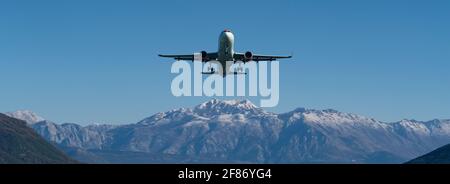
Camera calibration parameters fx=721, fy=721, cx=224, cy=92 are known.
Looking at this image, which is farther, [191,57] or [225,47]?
[191,57]

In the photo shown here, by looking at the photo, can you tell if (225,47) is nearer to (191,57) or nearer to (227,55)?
(227,55)

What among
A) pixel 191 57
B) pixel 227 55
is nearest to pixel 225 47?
pixel 227 55

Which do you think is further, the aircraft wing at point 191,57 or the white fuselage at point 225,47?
the aircraft wing at point 191,57

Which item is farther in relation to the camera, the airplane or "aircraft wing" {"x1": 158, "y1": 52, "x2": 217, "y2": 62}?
"aircraft wing" {"x1": 158, "y1": 52, "x2": 217, "y2": 62}

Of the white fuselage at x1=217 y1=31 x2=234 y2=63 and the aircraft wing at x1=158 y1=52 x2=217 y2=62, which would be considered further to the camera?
the aircraft wing at x1=158 y1=52 x2=217 y2=62

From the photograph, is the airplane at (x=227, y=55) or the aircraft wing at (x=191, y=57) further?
the aircraft wing at (x=191, y=57)

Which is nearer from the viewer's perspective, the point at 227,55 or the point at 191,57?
the point at 227,55
